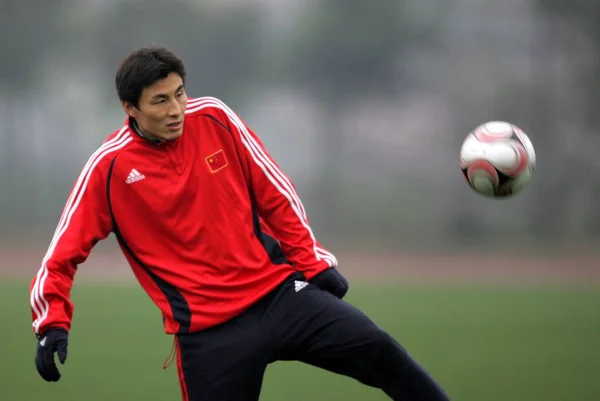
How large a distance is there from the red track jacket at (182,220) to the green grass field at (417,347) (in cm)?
229

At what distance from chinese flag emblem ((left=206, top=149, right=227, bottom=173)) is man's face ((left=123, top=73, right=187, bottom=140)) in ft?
0.47

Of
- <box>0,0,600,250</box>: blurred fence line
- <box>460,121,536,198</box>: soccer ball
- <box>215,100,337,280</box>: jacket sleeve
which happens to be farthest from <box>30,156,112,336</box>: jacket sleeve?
<box>0,0,600,250</box>: blurred fence line

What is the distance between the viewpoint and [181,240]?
3408 millimetres

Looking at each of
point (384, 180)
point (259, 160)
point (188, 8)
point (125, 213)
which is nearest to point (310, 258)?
point (259, 160)

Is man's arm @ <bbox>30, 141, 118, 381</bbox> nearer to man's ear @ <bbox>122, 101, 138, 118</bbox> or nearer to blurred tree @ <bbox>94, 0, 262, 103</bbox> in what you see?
man's ear @ <bbox>122, 101, 138, 118</bbox>

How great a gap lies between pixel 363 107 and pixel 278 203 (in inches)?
454

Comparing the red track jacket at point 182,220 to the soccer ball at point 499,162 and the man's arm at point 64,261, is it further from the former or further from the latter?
the soccer ball at point 499,162

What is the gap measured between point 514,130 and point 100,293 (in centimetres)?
770

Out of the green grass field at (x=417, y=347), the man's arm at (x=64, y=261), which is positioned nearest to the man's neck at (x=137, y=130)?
the man's arm at (x=64, y=261)

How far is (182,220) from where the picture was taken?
3.41 metres

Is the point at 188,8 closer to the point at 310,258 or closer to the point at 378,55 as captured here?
the point at 378,55

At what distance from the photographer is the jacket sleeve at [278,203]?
3.49 m

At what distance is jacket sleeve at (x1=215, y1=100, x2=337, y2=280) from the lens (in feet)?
11.4

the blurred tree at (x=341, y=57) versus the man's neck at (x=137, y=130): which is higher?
the blurred tree at (x=341, y=57)
